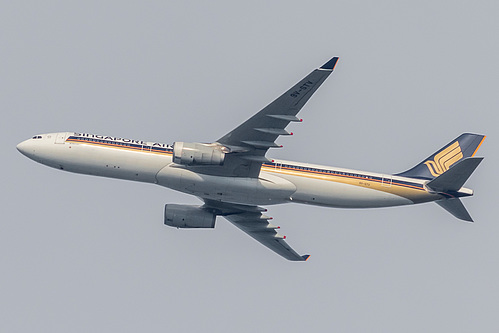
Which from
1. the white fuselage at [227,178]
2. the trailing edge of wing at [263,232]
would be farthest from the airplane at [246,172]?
the trailing edge of wing at [263,232]

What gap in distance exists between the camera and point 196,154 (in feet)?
203

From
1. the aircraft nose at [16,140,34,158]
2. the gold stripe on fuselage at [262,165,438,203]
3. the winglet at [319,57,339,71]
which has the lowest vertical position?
the gold stripe on fuselage at [262,165,438,203]

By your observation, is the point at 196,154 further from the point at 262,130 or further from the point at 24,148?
the point at 24,148

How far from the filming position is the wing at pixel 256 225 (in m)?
72.1

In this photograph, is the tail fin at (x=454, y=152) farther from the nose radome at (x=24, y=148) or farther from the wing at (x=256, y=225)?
the nose radome at (x=24, y=148)

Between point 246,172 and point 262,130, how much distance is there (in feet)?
15.2

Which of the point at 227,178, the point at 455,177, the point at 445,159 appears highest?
the point at 445,159

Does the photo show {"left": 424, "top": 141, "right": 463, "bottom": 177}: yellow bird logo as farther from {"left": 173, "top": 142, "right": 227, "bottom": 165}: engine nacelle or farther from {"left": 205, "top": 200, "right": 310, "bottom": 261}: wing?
{"left": 173, "top": 142, "right": 227, "bottom": 165}: engine nacelle

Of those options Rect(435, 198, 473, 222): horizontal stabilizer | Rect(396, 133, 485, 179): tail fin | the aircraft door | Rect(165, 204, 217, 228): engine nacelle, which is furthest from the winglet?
the aircraft door

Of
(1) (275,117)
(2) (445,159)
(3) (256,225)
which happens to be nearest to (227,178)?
(1) (275,117)

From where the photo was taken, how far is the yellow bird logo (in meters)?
70.6

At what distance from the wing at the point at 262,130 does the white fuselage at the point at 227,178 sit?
3.30ft

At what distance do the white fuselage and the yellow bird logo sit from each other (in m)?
3.45

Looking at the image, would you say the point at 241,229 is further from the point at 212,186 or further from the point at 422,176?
the point at 422,176
